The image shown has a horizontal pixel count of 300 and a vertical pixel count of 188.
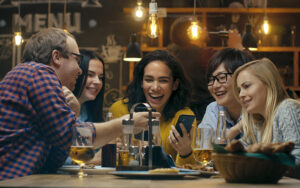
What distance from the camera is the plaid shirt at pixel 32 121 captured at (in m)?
2.21

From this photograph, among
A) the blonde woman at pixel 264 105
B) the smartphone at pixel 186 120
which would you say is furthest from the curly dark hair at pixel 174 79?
the smartphone at pixel 186 120

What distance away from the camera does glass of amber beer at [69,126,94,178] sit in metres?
1.96

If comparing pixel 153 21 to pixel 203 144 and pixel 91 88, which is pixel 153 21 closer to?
pixel 91 88

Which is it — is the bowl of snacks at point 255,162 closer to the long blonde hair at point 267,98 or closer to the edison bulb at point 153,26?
the long blonde hair at point 267,98

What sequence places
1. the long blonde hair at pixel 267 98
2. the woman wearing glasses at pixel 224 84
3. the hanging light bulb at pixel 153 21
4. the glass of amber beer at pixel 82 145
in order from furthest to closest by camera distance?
the woman wearing glasses at pixel 224 84, the hanging light bulb at pixel 153 21, the long blonde hair at pixel 267 98, the glass of amber beer at pixel 82 145

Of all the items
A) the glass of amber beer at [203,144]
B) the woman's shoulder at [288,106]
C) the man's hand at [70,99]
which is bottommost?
the glass of amber beer at [203,144]

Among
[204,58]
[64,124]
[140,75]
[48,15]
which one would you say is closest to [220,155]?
[64,124]

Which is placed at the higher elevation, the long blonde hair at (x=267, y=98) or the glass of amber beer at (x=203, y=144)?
the long blonde hair at (x=267, y=98)

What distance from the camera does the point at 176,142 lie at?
279 centimetres

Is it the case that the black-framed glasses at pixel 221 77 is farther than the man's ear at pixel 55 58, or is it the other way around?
the black-framed glasses at pixel 221 77

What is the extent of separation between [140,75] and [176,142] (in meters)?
1.27

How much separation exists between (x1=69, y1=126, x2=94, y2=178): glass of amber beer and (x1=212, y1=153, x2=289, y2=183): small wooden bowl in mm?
520

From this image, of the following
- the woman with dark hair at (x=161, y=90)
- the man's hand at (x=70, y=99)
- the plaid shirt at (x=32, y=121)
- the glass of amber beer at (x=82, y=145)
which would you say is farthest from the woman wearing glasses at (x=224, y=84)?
the glass of amber beer at (x=82, y=145)

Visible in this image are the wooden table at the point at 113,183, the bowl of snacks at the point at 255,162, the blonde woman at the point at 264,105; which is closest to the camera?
the wooden table at the point at 113,183
